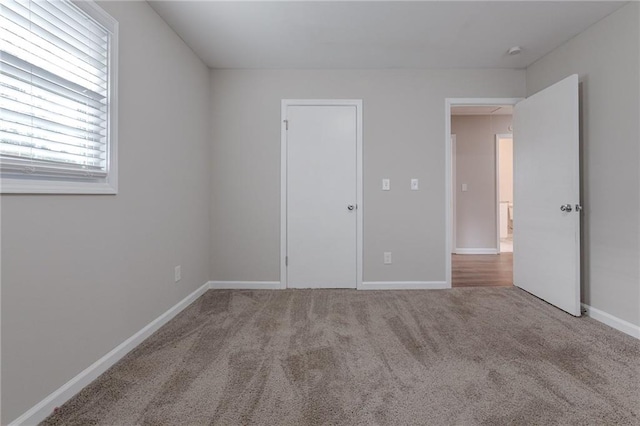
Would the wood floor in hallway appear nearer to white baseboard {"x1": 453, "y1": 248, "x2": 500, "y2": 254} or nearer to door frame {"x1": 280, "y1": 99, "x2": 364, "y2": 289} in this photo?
white baseboard {"x1": 453, "y1": 248, "x2": 500, "y2": 254}

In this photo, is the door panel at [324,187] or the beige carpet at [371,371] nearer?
the beige carpet at [371,371]

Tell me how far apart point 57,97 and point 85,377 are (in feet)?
4.51

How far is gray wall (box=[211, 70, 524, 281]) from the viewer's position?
321cm

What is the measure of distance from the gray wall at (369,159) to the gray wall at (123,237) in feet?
0.88

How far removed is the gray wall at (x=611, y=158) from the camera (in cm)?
213

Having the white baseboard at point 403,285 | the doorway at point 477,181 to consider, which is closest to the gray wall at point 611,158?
the white baseboard at point 403,285

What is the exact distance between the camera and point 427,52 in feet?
9.35

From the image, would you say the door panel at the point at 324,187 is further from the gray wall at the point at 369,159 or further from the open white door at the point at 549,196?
the open white door at the point at 549,196

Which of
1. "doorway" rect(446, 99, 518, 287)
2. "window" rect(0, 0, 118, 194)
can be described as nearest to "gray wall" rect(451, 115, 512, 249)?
"doorway" rect(446, 99, 518, 287)

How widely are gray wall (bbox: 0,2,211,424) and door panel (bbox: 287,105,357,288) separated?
0.91 m

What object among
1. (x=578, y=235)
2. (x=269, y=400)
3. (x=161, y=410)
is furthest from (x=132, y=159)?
(x=578, y=235)

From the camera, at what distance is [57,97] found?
141 centimetres

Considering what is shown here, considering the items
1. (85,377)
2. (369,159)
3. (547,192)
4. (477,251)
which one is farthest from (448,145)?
(85,377)

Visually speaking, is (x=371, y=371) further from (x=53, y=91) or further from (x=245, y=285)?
(x=53, y=91)
